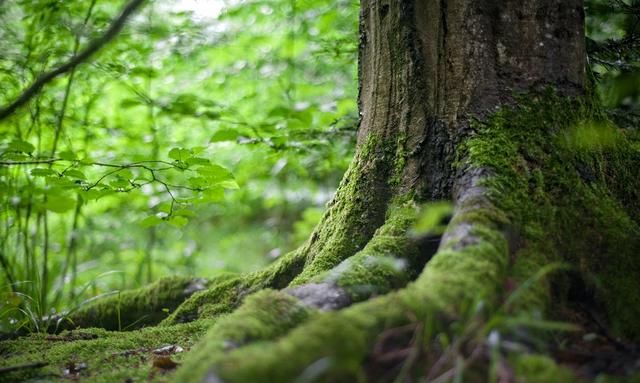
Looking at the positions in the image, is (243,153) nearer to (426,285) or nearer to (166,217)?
(166,217)

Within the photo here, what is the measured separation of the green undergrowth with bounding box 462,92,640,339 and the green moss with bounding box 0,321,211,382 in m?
1.60

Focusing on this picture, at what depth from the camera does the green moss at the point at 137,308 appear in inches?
133

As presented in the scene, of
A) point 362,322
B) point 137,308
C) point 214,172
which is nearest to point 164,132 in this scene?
point 137,308

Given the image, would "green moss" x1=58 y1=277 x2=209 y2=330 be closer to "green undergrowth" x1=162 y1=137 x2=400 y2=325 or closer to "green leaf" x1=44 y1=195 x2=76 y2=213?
"green undergrowth" x1=162 y1=137 x2=400 y2=325

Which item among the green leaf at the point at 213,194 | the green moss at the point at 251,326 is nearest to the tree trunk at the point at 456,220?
the green moss at the point at 251,326

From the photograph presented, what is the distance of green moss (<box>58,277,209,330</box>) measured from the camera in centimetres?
338

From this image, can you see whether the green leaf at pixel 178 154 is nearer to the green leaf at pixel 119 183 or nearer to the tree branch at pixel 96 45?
the green leaf at pixel 119 183

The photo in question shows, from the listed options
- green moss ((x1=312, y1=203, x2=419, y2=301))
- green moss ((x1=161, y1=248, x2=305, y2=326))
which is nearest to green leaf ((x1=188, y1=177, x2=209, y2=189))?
green moss ((x1=161, y1=248, x2=305, y2=326))

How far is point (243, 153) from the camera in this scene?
6500 mm

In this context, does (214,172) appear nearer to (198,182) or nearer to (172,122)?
(198,182)

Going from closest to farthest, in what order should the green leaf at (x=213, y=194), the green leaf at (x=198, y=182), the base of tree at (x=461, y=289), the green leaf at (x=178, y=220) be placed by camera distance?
1. the base of tree at (x=461, y=289)
2. the green leaf at (x=198, y=182)
3. the green leaf at (x=213, y=194)
4. the green leaf at (x=178, y=220)

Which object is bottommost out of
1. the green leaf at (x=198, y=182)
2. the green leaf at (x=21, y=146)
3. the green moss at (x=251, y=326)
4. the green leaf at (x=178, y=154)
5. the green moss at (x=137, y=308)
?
the green moss at (x=137, y=308)

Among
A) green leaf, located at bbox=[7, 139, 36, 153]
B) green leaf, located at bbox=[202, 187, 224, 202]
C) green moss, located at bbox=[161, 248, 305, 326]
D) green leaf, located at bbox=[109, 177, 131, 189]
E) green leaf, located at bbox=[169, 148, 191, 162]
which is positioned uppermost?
green leaf, located at bbox=[7, 139, 36, 153]

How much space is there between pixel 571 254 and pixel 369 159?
1.06 metres
